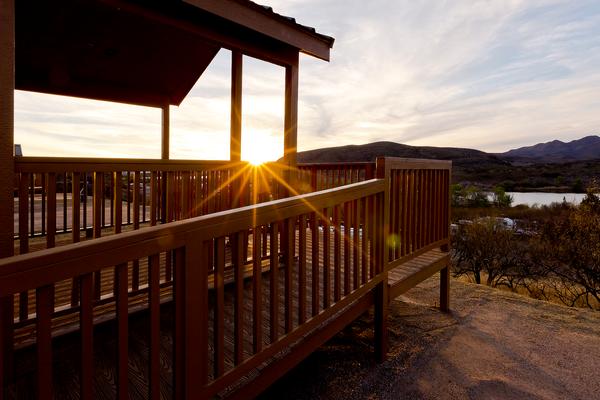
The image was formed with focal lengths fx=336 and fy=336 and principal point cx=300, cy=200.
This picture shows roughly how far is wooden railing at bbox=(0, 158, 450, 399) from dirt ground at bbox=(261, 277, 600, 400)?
40cm

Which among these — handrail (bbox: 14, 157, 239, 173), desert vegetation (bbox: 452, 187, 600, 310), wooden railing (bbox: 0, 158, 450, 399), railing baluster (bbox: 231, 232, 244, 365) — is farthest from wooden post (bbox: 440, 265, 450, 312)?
desert vegetation (bbox: 452, 187, 600, 310)

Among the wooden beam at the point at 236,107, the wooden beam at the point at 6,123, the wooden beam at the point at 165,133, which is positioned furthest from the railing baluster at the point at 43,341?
the wooden beam at the point at 165,133

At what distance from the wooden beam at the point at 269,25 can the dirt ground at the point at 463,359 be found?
328 centimetres

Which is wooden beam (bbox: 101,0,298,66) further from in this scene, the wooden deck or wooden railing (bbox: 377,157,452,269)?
the wooden deck

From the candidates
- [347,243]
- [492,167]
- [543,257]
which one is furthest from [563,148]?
[347,243]

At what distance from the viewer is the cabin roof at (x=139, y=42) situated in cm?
322

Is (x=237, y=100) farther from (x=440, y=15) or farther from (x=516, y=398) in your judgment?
(x=440, y=15)

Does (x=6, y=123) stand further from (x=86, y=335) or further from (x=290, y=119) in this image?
(x=290, y=119)

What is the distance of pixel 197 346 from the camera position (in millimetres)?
1462

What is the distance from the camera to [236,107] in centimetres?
388

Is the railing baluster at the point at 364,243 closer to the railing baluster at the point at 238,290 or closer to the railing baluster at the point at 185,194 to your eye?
the railing baluster at the point at 238,290

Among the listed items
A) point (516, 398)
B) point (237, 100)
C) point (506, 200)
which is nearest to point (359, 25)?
point (237, 100)

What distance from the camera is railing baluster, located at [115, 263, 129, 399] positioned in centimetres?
117

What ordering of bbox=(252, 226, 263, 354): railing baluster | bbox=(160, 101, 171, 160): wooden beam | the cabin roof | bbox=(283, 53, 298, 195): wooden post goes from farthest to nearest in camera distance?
bbox=(160, 101, 171, 160): wooden beam
bbox=(283, 53, 298, 195): wooden post
the cabin roof
bbox=(252, 226, 263, 354): railing baluster
